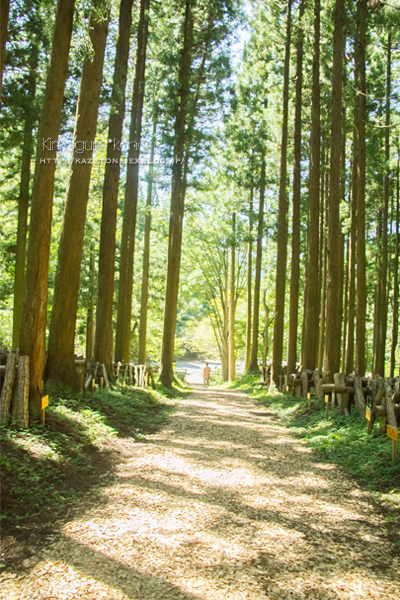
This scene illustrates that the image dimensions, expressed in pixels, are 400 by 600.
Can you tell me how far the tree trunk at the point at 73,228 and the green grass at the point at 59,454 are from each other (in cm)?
72

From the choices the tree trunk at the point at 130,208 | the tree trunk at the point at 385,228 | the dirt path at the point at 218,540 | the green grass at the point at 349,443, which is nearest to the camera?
the dirt path at the point at 218,540

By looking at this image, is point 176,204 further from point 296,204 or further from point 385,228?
point 385,228

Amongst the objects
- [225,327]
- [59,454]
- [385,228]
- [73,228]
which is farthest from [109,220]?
[225,327]

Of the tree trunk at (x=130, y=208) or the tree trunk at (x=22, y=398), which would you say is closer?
the tree trunk at (x=22, y=398)

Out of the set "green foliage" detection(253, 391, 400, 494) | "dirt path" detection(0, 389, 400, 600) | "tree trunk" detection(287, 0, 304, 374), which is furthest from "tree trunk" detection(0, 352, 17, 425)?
Result: "tree trunk" detection(287, 0, 304, 374)

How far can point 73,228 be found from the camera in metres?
9.39

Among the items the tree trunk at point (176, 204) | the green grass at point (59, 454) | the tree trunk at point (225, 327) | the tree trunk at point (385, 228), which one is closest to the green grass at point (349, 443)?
the green grass at point (59, 454)

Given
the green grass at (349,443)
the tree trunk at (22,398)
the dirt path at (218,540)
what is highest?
the tree trunk at (22,398)

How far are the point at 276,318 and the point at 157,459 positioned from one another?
11.7 meters

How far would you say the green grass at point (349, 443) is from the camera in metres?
6.15

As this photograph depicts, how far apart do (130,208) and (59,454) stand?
1128 centimetres

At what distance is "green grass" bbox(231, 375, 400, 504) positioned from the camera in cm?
615

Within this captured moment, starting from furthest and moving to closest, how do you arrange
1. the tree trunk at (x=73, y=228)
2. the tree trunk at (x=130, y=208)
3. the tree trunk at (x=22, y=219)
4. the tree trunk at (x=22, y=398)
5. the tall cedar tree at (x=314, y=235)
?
the tree trunk at (x=130, y=208)
the tall cedar tree at (x=314, y=235)
the tree trunk at (x=22, y=219)
the tree trunk at (x=73, y=228)
the tree trunk at (x=22, y=398)

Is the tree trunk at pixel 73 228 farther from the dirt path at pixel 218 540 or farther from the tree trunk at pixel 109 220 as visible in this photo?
the tree trunk at pixel 109 220
